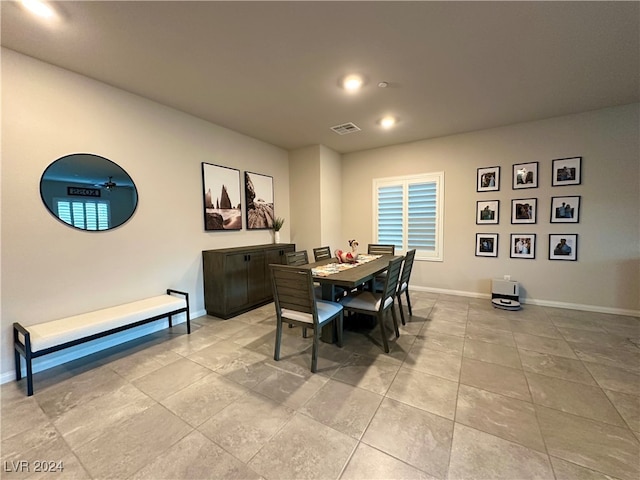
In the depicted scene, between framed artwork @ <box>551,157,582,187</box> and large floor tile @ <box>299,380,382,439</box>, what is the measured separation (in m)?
4.09

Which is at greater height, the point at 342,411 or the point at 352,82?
the point at 352,82

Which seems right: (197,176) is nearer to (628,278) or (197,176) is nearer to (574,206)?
(574,206)

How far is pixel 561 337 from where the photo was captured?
2.84 meters

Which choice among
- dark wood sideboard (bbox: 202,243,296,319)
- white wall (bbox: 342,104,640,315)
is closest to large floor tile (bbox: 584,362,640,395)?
white wall (bbox: 342,104,640,315)

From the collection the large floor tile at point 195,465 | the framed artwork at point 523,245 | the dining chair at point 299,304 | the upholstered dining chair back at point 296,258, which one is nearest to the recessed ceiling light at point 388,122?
the upholstered dining chair back at point 296,258

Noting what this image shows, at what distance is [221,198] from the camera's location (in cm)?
393

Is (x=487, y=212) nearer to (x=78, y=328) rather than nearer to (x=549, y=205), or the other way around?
(x=549, y=205)

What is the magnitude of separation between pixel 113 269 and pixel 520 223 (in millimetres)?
5543

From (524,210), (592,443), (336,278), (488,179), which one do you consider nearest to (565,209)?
(524,210)

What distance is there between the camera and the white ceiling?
1.83 meters

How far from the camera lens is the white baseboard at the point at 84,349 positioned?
2318 mm

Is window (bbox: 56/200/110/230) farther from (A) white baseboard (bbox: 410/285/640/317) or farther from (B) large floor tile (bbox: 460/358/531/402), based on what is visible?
(A) white baseboard (bbox: 410/285/640/317)

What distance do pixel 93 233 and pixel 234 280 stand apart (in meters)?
1.62

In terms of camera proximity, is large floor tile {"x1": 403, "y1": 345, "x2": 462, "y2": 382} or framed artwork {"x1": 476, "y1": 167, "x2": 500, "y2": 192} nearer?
large floor tile {"x1": 403, "y1": 345, "x2": 462, "y2": 382}
